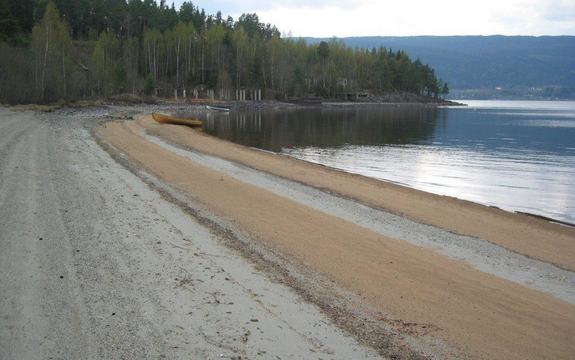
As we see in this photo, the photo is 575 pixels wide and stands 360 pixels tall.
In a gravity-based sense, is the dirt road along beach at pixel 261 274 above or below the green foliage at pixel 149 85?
below

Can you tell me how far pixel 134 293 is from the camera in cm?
679

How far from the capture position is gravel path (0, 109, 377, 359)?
5.47m

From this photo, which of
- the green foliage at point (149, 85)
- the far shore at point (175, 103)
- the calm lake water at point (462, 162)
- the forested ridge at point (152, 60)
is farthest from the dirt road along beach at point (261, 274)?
the green foliage at point (149, 85)

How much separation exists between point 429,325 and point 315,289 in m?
1.81

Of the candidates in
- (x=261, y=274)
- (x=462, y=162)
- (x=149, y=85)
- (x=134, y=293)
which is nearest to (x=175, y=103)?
(x=149, y=85)

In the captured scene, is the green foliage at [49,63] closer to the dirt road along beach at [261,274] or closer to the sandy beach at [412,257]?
the sandy beach at [412,257]

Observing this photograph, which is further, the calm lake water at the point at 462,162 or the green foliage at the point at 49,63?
the green foliage at the point at 49,63

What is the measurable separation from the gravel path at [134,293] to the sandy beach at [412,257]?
2.77 ft

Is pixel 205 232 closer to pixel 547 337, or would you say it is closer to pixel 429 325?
pixel 429 325

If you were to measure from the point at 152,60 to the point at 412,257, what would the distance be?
11660cm

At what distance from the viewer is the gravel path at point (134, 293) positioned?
18.0 feet

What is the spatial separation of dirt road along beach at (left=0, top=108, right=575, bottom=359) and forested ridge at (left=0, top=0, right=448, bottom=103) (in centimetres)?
5072

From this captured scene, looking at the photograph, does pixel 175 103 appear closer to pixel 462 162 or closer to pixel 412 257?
pixel 462 162

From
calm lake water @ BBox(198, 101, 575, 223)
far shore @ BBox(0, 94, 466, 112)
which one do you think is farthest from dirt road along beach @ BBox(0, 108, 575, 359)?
far shore @ BBox(0, 94, 466, 112)
